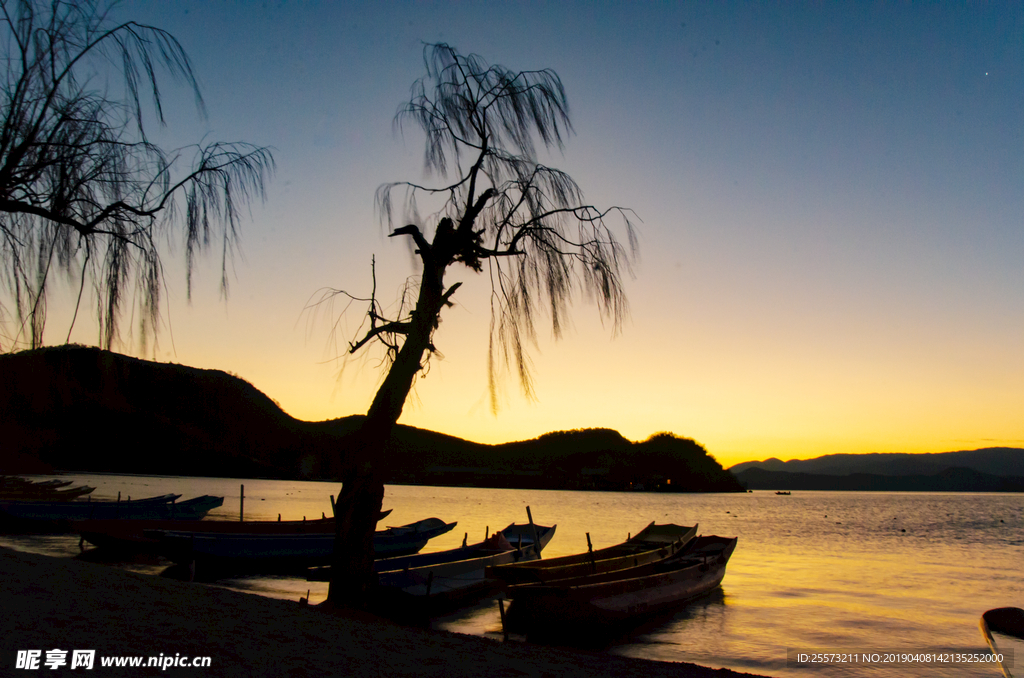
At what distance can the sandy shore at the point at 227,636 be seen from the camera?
4.83 metres

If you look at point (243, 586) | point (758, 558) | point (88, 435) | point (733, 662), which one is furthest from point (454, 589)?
point (88, 435)

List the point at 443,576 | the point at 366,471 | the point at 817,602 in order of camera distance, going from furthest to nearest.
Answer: the point at 817,602 < the point at 443,576 < the point at 366,471

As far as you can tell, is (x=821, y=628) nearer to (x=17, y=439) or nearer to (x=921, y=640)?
(x=921, y=640)

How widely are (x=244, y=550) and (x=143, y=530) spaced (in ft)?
11.7

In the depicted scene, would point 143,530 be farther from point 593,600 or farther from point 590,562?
point 593,600

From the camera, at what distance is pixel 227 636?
564cm

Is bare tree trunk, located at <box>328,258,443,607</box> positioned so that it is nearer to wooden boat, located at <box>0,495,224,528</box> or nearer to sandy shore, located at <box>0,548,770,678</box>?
sandy shore, located at <box>0,548,770,678</box>

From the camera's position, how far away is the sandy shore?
483 cm

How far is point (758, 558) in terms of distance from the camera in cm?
3588

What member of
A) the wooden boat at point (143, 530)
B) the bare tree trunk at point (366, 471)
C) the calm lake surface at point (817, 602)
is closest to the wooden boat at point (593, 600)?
the calm lake surface at point (817, 602)

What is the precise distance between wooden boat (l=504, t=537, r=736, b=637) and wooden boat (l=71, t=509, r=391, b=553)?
28.3ft

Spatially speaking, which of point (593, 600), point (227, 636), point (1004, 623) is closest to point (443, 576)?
point (593, 600)

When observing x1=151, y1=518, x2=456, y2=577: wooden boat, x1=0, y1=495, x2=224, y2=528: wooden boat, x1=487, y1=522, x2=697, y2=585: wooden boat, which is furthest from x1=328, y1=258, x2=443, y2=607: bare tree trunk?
x1=0, y1=495, x2=224, y2=528: wooden boat

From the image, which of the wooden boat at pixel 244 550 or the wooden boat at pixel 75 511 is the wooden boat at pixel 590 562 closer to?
the wooden boat at pixel 244 550
